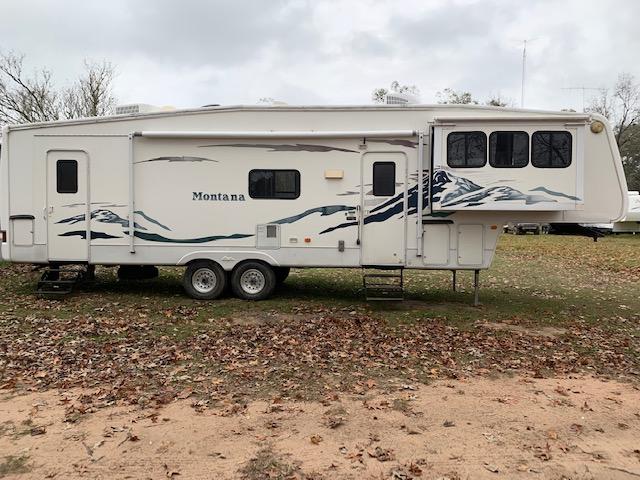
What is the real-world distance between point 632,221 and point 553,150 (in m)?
28.0

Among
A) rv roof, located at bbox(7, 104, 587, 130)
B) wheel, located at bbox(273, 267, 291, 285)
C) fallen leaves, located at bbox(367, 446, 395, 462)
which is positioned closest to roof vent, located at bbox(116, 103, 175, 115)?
rv roof, located at bbox(7, 104, 587, 130)

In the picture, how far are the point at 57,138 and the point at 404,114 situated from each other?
5730 millimetres

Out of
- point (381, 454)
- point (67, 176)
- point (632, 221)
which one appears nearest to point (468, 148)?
point (381, 454)

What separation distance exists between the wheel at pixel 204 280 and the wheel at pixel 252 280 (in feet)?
0.76

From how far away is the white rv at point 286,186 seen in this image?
8570 millimetres

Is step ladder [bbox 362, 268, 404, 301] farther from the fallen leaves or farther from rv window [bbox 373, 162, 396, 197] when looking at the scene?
the fallen leaves

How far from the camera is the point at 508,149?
28.1 ft

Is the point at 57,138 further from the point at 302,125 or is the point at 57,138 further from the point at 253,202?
the point at 302,125

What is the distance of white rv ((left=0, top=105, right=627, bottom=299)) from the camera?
857 centimetres

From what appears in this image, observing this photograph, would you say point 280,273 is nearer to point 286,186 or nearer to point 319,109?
point 286,186

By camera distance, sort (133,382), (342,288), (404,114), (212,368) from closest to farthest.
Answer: (133,382) → (212,368) → (404,114) → (342,288)

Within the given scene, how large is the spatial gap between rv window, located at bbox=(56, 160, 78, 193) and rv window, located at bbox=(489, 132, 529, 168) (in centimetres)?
673

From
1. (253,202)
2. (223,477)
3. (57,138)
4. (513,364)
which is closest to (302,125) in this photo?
(253,202)

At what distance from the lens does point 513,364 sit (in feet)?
20.5
